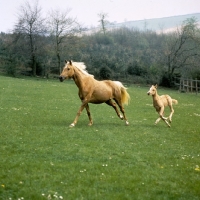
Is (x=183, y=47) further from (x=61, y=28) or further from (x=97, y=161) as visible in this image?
(x=97, y=161)

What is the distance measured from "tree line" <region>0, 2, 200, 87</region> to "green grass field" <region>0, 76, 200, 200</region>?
39.7m

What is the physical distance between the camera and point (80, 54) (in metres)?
65.2

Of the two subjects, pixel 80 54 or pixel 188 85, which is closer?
pixel 188 85

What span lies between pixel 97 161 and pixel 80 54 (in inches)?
2261

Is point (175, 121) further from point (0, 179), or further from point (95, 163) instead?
point (0, 179)

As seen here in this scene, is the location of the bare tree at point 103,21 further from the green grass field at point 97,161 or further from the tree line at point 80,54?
the green grass field at point 97,161

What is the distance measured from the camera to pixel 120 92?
15391mm

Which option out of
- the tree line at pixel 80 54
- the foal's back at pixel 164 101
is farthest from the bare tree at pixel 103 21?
the foal's back at pixel 164 101

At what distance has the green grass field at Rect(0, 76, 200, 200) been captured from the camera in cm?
663

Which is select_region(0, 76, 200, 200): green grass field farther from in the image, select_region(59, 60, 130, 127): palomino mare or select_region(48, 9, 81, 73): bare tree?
select_region(48, 9, 81, 73): bare tree

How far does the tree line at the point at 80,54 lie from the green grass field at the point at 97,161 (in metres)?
39.7

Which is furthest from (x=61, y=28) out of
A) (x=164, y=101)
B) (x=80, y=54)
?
(x=164, y=101)

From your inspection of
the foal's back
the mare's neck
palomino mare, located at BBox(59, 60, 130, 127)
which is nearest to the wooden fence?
the foal's back

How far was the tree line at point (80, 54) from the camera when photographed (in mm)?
55312
